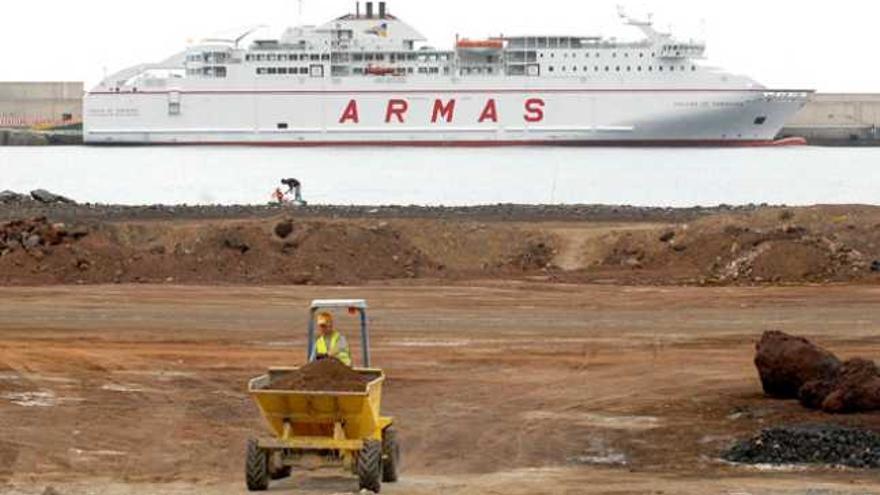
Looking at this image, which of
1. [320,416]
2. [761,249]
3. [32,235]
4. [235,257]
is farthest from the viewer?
[32,235]

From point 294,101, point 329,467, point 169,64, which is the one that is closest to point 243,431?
point 329,467

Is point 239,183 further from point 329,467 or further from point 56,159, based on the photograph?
point 329,467

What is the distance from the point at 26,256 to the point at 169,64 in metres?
89.1

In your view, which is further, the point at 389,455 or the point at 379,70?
the point at 379,70

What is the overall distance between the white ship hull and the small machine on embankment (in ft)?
314

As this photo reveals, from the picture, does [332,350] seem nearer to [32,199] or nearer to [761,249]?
[761,249]

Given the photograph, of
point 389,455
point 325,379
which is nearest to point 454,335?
point 389,455

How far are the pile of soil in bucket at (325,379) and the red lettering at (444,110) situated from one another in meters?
95.8

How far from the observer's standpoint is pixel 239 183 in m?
68.1

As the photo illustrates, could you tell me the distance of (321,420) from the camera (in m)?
12.1

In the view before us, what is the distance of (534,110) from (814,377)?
91584mm

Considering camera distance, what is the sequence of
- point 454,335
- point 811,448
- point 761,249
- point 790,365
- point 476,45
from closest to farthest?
point 811,448 < point 790,365 < point 454,335 < point 761,249 < point 476,45

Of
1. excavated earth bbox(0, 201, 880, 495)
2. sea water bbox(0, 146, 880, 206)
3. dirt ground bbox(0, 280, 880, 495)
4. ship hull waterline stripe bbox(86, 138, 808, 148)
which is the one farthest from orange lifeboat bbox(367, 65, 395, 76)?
dirt ground bbox(0, 280, 880, 495)

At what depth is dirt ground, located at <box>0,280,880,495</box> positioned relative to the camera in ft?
44.8
